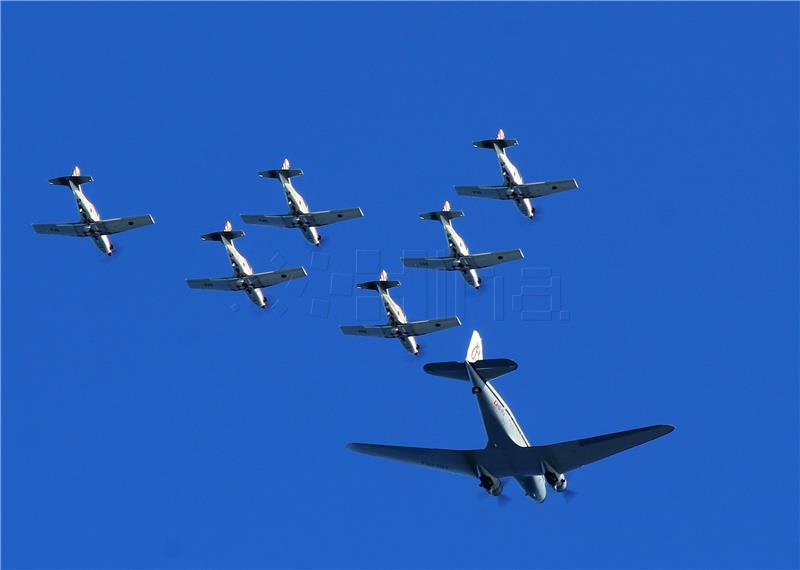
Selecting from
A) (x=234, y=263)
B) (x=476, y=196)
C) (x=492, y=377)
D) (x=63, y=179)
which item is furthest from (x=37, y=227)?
(x=492, y=377)

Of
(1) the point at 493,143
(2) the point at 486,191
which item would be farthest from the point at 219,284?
(1) the point at 493,143

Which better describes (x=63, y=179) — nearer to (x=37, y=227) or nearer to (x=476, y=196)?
(x=37, y=227)

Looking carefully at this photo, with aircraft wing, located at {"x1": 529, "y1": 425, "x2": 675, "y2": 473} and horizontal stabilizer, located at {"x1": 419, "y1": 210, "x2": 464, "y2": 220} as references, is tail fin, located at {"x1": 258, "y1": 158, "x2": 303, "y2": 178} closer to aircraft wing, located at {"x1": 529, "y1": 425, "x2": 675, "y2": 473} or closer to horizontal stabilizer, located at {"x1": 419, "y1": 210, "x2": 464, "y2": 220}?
horizontal stabilizer, located at {"x1": 419, "y1": 210, "x2": 464, "y2": 220}

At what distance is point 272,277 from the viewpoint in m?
98.6

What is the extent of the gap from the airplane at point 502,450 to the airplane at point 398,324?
6117 mm

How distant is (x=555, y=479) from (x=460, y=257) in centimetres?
2125

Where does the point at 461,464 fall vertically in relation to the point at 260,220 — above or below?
below

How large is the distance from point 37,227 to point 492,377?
128 ft

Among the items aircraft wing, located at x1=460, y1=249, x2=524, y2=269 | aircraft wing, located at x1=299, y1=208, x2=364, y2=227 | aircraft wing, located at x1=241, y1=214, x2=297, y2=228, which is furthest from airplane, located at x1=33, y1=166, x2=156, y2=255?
aircraft wing, located at x1=460, y1=249, x2=524, y2=269

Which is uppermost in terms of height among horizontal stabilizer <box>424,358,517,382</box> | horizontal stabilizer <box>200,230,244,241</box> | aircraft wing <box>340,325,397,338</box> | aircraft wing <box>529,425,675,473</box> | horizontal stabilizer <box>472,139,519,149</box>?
horizontal stabilizer <box>472,139,519,149</box>

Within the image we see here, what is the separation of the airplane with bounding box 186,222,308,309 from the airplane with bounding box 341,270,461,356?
17.9 feet

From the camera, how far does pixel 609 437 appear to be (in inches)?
3260

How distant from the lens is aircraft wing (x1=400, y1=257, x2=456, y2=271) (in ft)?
331

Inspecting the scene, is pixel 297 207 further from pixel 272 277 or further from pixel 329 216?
pixel 272 277
